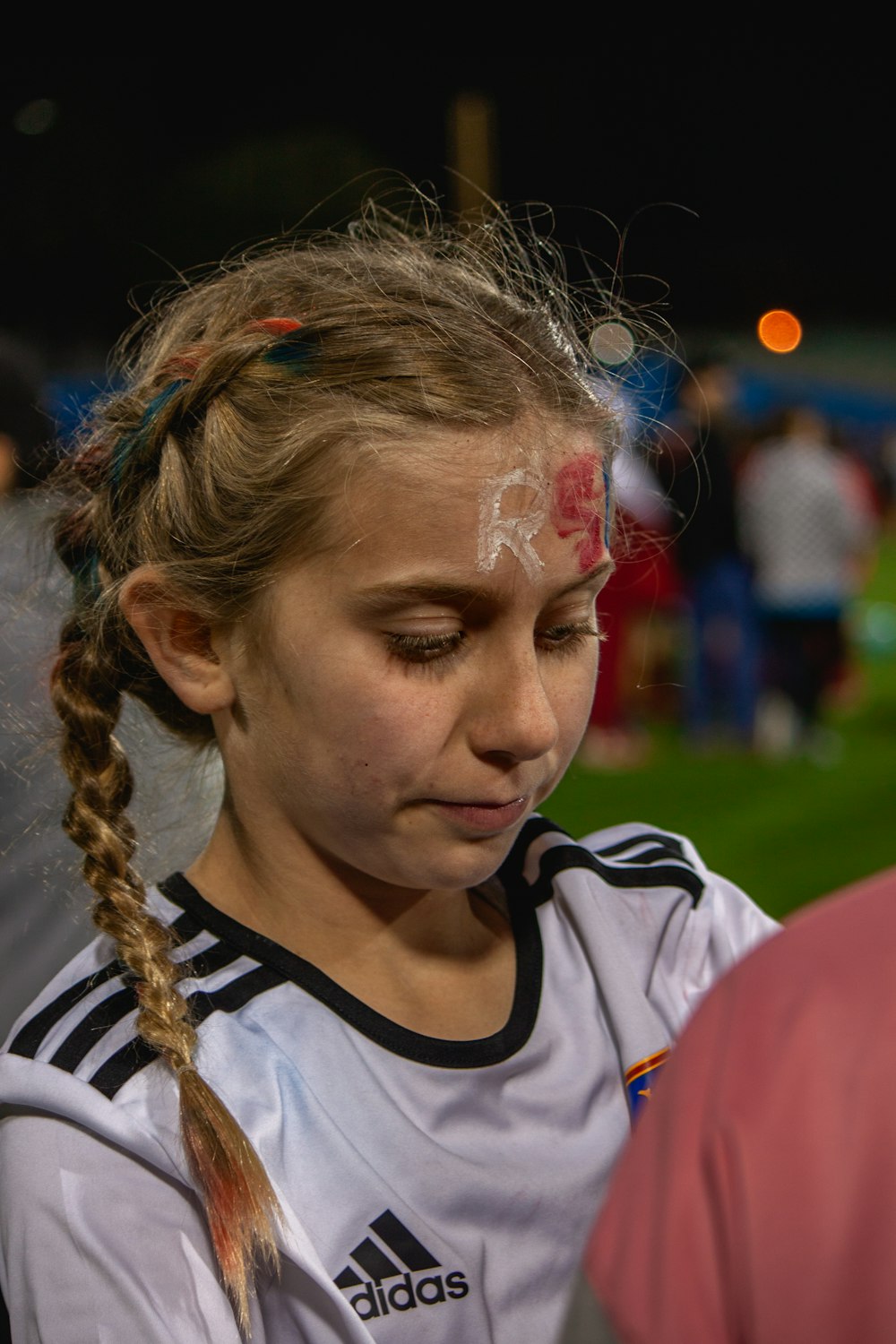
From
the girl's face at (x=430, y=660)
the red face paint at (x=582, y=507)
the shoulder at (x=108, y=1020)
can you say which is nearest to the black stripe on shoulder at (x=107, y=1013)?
the shoulder at (x=108, y=1020)

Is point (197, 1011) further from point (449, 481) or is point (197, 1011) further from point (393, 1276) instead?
point (449, 481)

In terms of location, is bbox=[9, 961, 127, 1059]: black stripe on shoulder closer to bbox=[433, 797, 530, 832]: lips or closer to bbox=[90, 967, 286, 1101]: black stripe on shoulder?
bbox=[90, 967, 286, 1101]: black stripe on shoulder

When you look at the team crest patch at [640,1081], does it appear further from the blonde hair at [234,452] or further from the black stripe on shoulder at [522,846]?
the blonde hair at [234,452]

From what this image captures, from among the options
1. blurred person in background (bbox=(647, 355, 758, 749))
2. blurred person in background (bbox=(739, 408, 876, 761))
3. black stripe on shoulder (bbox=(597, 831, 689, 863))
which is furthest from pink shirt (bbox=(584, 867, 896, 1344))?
blurred person in background (bbox=(739, 408, 876, 761))

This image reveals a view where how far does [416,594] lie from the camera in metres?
1.09

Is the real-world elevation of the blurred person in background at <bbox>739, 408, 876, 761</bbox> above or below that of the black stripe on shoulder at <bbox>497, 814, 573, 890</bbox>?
below

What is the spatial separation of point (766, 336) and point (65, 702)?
3.12 meters

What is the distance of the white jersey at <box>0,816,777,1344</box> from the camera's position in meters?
1.03

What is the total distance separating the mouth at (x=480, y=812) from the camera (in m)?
1.15

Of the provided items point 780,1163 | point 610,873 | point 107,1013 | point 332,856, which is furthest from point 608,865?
point 780,1163

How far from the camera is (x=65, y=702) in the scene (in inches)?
52.3

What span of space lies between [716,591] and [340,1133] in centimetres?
657

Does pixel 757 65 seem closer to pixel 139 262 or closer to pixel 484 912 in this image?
pixel 139 262

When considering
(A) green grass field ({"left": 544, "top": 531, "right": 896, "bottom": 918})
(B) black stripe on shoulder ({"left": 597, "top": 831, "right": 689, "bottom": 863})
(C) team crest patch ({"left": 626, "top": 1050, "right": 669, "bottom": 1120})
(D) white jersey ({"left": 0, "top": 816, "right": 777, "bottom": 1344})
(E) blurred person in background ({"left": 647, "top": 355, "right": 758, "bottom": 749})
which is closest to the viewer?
(D) white jersey ({"left": 0, "top": 816, "right": 777, "bottom": 1344})
